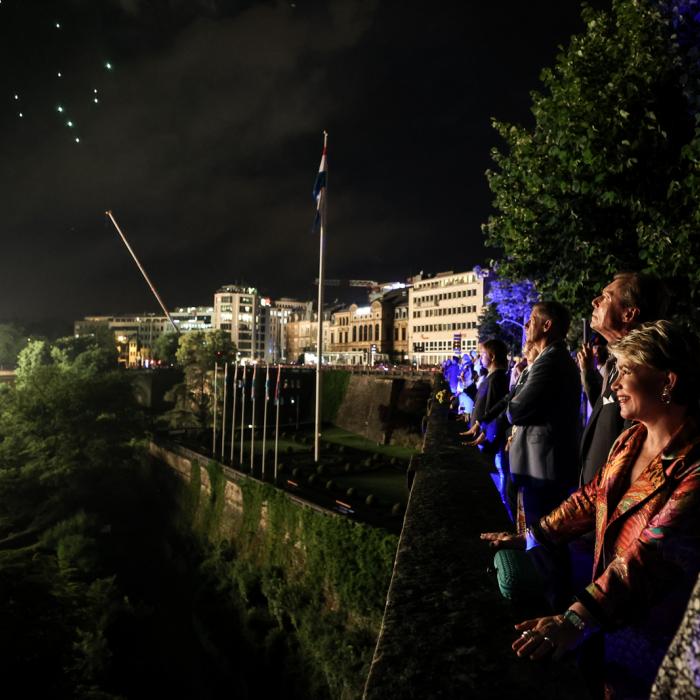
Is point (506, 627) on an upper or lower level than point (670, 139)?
lower

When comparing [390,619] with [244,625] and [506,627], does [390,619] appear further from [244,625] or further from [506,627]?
[244,625]

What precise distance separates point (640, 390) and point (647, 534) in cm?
59

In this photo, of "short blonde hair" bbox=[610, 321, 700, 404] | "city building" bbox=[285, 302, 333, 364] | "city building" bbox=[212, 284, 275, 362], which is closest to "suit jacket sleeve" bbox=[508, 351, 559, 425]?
"short blonde hair" bbox=[610, 321, 700, 404]

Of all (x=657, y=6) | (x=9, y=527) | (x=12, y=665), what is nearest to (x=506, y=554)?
(x=657, y=6)

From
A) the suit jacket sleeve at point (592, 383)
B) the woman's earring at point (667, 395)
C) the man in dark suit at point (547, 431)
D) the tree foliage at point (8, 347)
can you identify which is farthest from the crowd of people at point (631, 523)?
the tree foliage at point (8, 347)

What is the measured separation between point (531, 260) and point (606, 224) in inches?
101

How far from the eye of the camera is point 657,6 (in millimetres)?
8961

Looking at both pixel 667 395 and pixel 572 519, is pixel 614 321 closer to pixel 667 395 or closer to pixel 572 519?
pixel 667 395

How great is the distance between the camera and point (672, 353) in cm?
210

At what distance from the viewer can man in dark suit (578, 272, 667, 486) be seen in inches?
115

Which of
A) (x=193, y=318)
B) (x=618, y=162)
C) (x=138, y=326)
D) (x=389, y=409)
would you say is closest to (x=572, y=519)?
(x=618, y=162)

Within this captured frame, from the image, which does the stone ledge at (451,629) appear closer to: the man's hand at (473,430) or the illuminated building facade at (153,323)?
the man's hand at (473,430)

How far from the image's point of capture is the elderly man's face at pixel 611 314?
305cm

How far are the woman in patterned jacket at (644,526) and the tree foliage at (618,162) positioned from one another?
23.1 feet
